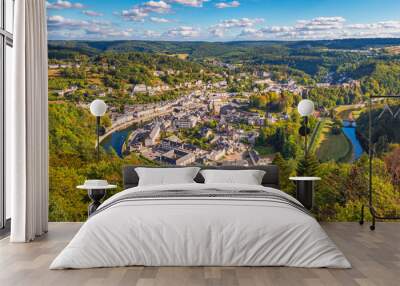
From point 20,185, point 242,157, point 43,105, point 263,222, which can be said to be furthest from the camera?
point 242,157

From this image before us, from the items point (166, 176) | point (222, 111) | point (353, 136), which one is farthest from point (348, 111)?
point (166, 176)

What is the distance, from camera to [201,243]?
4543mm

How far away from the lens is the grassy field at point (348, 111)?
821cm

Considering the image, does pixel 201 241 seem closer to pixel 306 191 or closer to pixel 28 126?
pixel 28 126

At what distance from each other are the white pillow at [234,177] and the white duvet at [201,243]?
2.26 metres

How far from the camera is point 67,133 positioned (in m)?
8.10

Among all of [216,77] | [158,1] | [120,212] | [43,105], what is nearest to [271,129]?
[216,77]

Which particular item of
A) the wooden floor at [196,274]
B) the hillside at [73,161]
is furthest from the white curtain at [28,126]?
the hillside at [73,161]

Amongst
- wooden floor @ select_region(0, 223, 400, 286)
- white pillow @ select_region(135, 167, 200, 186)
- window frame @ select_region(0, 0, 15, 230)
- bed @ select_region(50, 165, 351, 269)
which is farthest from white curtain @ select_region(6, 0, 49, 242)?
bed @ select_region(50, 165, 351, 269)

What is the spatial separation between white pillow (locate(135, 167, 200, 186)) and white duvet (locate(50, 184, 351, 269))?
226cm

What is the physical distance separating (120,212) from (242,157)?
3571 millimetres

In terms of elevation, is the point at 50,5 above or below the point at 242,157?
above

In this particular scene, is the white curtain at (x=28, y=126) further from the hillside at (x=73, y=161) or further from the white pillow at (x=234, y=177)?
the white pillow at (x=234, y=177)

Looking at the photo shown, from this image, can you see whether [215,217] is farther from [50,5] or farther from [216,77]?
[50,5]
